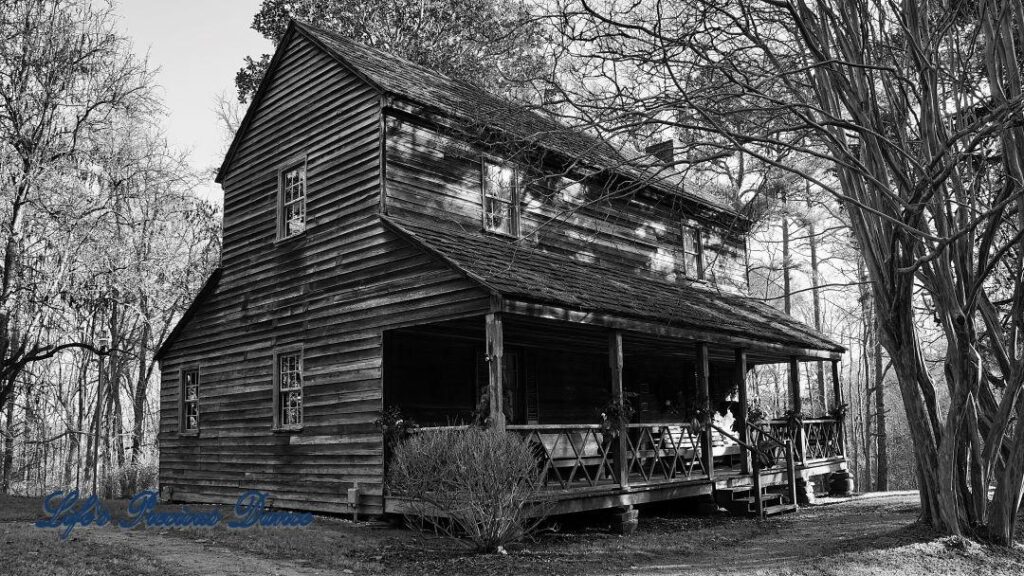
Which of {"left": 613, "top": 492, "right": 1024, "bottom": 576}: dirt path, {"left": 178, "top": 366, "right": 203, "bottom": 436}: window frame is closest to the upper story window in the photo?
{"left": 613, "top": 492, "right": 1024, "bottom": 576}: dirt path

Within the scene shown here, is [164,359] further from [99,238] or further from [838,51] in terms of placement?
[838,51]

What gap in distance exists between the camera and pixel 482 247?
1420cm

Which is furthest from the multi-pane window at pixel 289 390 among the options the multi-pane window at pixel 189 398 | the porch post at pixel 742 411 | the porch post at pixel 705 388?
the porch post at pixel 742 411

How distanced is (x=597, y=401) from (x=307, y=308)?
722 centimetres

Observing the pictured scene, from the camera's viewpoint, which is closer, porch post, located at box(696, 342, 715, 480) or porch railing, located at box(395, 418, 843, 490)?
porch railing, located at box(395, 418, 843, 490)

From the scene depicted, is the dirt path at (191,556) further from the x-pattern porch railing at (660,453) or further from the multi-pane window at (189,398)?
the multi-pane window at (189,398)

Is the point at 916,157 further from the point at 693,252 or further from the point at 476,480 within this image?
the point at 693,252

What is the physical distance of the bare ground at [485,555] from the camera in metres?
9.09

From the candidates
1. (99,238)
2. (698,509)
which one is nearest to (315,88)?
(99,238)

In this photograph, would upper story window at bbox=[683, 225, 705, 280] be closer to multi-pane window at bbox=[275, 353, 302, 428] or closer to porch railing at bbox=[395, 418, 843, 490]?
porch railing at bbox=[395, 418, 843, 490]

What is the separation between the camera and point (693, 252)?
21312mm

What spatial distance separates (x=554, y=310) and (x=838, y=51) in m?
5.29

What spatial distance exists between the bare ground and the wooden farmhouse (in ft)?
3.75

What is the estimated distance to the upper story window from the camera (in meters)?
20.9
